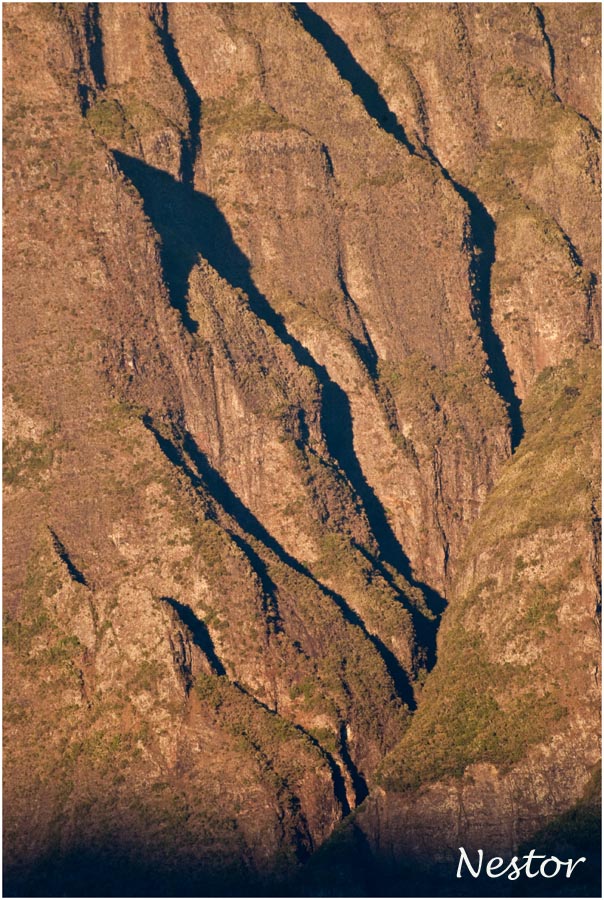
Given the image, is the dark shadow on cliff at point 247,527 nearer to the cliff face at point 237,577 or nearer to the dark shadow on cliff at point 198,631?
the cliff face at point 237,577

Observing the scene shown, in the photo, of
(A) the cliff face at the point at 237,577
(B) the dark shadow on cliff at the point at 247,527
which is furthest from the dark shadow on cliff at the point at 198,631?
(B) the dark shadow on cliff at the point at 247,527

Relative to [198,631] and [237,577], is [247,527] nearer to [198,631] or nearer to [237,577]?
[237,577]

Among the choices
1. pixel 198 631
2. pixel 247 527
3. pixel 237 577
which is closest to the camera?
pixel 198 631

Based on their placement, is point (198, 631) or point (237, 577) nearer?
point (198, 631)

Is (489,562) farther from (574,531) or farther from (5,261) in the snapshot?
(5,261)

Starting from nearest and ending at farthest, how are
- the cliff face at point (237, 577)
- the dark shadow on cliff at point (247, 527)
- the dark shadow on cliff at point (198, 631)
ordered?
the cliff face at point (237, 577) → the dark shadow on cliff at point (198, 631) → the dark shadow on cliff at point (247, 527)

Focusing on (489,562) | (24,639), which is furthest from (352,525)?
(24,639)

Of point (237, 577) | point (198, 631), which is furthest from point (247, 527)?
point (198, 631)

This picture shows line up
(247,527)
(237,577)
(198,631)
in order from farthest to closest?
(247,527) < (237,577) < (198,631)

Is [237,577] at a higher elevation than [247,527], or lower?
lower

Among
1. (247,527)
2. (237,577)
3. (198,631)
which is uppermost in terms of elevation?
(247,527)

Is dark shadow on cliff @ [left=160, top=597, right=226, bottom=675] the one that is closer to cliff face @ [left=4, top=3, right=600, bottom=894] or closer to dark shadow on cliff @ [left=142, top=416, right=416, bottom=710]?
cliff face @ [left=4, top=3, right=600, bottom=894]
